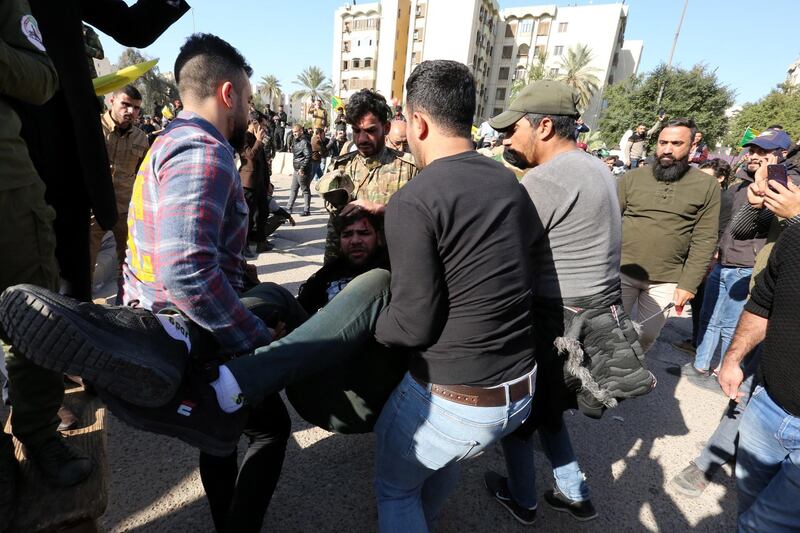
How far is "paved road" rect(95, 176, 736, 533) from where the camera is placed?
197 cm

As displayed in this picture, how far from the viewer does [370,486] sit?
225cm

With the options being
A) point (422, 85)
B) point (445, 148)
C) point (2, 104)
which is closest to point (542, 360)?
point (445, 148)

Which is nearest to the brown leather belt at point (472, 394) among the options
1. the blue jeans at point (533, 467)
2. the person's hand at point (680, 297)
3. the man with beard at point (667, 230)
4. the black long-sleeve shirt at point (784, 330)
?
the blue jeans at point (533, 467)

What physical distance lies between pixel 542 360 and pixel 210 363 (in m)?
1.35

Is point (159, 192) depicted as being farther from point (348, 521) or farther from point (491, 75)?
point (491, 75)

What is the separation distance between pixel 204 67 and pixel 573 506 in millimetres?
2650

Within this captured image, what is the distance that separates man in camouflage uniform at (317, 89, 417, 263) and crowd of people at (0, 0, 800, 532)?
3.35 feet

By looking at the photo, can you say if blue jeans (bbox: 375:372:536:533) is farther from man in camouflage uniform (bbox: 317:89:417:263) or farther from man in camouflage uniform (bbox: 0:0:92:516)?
man in camouflage uniform (bbox: 317:89:417:263)

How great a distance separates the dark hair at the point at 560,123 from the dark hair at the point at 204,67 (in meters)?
1.31

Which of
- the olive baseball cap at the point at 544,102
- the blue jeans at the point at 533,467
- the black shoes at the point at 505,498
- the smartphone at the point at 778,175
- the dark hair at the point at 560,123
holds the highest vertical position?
the olive baseball cap at the point at 544,102

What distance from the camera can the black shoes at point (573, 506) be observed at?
212 centimetres

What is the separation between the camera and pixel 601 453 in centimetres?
273

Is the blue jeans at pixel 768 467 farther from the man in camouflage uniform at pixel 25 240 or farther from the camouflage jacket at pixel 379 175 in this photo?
the man in camouflage uniform at pixel 25 240

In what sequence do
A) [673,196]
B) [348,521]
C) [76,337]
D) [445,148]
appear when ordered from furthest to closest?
1. [673,196]
2. [348,521]
3. [445,148]
4. [76,337]
